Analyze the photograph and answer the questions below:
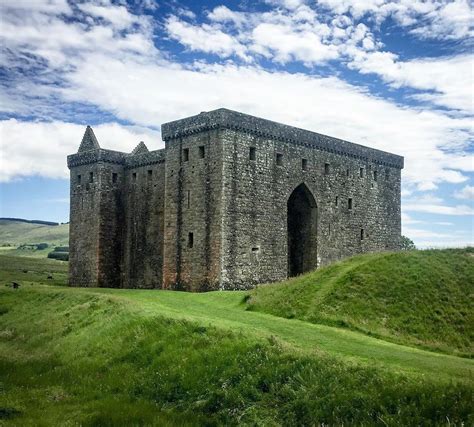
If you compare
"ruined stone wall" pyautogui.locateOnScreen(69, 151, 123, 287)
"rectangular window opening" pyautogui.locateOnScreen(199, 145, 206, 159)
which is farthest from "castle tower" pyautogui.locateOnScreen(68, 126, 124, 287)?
"rectangular window opening" pyautogui.locateOnScreen(199, 145, 206, 159)

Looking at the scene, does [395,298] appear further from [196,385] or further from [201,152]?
[201,152]

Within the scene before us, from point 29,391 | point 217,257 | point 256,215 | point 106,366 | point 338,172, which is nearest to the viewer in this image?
point 29,391

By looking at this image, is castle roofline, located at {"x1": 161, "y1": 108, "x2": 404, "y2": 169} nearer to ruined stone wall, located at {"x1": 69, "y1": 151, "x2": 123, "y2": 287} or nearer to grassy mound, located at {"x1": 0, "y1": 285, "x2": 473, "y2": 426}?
ruined stone wall, located at {"x1": 69, "y1": 151, "x2": 123, "y2": 287}

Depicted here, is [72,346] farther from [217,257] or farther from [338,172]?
[338,172]

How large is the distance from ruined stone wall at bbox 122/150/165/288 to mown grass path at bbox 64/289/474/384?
14066 mm

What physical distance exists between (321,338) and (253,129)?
66.2ft

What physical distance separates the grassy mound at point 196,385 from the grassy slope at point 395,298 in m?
6.98

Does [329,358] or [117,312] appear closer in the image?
[329,358]

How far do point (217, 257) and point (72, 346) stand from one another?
45.1ft

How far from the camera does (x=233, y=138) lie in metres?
34.8

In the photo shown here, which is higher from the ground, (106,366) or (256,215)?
(256,215)

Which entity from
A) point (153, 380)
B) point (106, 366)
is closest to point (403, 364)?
point (153, 380)

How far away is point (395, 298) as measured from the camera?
77.4ft

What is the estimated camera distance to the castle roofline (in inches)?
1363
